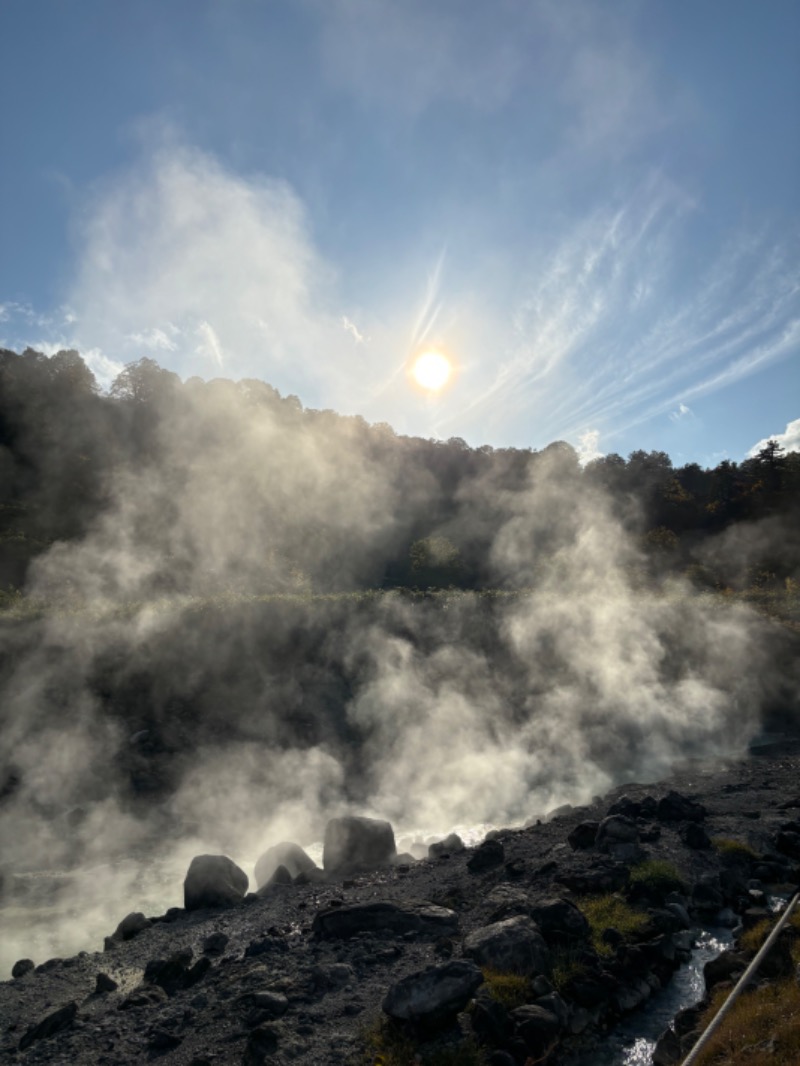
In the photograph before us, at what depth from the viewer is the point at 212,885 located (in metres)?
12.0

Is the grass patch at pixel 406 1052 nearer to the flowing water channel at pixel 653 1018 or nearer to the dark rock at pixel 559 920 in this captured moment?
the flowing water channel at pixel 653 1018

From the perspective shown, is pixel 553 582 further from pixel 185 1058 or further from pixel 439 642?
pixel 185 1058

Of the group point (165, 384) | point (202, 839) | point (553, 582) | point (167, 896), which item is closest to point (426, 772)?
point (202, 839)

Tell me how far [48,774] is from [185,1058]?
12685 millimetres

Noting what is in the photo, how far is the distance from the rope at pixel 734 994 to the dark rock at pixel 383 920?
3829mm

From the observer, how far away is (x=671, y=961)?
904 centimetres

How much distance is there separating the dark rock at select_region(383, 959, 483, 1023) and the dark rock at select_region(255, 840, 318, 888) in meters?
6.39

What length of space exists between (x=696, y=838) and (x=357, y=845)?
22.3ft

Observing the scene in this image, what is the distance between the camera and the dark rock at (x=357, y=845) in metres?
13.8

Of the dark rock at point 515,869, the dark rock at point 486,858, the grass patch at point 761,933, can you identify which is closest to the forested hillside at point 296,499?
the dark rock at point 486,858

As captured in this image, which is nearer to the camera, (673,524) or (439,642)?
(439,642)

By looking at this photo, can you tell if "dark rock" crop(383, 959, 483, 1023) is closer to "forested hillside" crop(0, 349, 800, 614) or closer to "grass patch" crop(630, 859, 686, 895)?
"grass patch" crop(630, 859, 686, 895)

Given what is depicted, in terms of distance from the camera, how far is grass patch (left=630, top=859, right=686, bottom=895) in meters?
10.8

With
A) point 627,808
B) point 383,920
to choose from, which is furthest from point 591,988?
point 627,808
